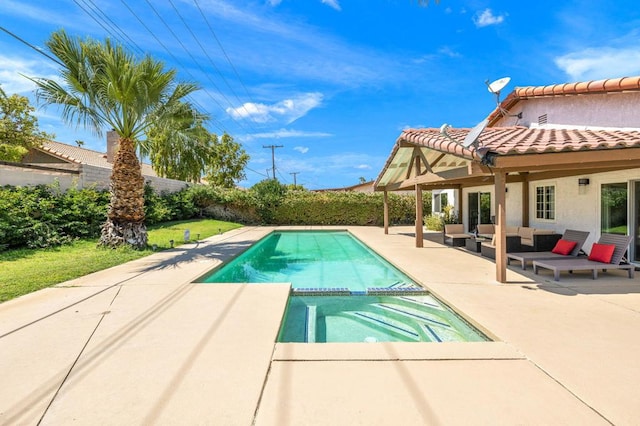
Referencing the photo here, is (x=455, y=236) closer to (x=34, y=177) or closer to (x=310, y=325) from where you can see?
(x=310, y=325)

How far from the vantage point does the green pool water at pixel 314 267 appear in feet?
30.1

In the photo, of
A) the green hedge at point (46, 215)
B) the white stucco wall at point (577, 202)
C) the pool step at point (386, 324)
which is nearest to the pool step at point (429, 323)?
the pool step at point (386, 324)

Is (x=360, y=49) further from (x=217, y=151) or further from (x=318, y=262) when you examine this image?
(x=217, y=151)

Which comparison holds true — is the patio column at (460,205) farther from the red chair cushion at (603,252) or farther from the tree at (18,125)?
the tree at (18,125)

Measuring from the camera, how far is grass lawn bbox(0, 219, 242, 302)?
7428 millimetres

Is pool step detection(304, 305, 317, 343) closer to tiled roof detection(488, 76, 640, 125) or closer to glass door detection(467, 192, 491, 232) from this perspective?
tiled roof detection(488, 76, 640, 125)

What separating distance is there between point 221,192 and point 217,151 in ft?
44.8

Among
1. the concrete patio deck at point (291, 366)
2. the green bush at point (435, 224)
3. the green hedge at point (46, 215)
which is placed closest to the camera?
the concrete patio deck at point (291, 366)

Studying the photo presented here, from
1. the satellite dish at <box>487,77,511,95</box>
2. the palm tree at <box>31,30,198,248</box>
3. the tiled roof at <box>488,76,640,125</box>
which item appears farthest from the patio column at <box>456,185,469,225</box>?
the palm tree at <box>31,30,198,248</box>

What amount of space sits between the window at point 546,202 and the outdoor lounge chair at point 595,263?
390 cm

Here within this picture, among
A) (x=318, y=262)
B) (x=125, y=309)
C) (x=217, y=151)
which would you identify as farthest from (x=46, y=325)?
(x=217, y=151)

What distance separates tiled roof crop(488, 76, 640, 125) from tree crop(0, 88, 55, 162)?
2803 centimetres

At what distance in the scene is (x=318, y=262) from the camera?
495 inches

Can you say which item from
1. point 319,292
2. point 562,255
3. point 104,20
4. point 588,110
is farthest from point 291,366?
point 588,110
